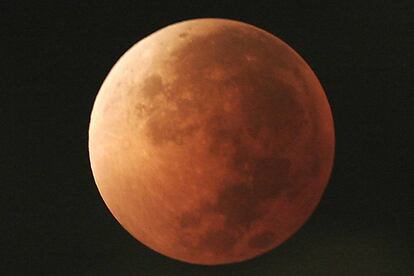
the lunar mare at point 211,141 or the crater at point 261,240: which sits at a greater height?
the lunar mare at point 211,141

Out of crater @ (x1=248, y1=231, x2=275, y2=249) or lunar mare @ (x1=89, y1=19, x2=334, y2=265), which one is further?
crater @ (x1=248, y1=231, x2=275, y2=249)

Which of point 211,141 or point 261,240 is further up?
point 211,141

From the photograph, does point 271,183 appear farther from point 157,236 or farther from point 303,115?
point 157,236

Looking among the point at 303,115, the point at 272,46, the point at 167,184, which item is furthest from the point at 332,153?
the point at 167,184

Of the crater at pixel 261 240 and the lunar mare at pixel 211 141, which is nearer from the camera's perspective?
the lunar mare at pixel 211 141

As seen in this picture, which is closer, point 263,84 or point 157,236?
point 263,84

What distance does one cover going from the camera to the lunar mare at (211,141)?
140 inches

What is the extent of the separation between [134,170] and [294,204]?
1131 millimetres

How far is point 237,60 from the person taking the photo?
12.1 feet

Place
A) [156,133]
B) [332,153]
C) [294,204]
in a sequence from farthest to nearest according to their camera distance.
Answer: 1. [332,153]
2. [294,204]
3. [156,133]

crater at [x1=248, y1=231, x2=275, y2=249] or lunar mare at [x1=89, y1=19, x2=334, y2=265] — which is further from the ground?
lunar mare at [x1=89, y1=19, x2=334, y2=265]

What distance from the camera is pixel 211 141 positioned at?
3523mm

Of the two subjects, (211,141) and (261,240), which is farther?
(261,240)

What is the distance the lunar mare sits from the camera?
140 inches
